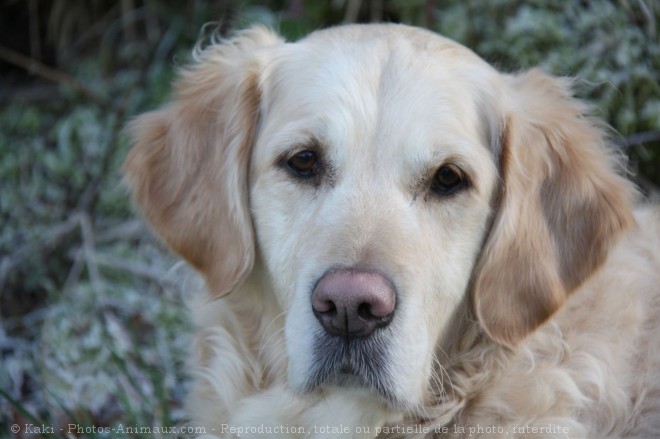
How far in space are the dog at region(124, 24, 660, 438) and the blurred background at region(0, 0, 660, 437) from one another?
111 cm

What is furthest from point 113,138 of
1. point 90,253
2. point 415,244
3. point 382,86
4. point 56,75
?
point 415,244

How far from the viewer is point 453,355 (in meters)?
3.29

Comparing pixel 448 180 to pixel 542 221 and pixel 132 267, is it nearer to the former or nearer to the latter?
pixel 542 221

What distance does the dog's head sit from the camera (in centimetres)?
295

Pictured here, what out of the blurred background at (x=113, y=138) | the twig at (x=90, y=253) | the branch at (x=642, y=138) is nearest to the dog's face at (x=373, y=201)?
the blurred background at (x=113, y=138)

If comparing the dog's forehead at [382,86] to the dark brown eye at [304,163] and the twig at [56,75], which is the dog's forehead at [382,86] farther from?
the twig at [56,75]

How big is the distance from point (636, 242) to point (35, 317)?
3.94 metres

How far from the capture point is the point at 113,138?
22.5 ft

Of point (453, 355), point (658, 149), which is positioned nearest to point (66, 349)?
point (453, 355)

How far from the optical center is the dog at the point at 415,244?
9.87 ft

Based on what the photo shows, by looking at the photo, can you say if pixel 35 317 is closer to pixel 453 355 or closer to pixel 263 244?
pixel 263 244

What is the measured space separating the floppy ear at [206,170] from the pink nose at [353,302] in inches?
24.7

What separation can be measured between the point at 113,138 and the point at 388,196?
422cm

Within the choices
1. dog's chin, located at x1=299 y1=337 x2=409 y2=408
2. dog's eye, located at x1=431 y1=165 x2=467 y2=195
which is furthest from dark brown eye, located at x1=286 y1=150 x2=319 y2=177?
dog's chin, located at x1=299 y1=337 x2=409 y2=408
